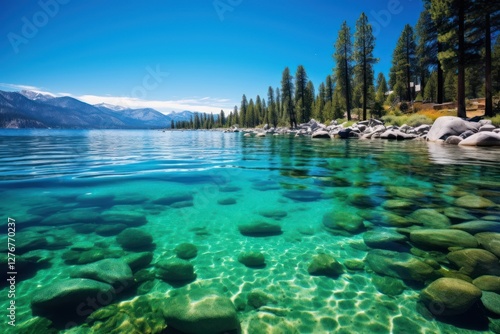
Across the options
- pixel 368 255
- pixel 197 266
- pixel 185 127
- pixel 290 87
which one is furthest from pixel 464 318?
pixel 185 127

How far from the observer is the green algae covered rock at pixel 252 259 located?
4016 millimetres

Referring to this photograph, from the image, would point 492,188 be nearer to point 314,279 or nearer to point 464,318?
point 464,318

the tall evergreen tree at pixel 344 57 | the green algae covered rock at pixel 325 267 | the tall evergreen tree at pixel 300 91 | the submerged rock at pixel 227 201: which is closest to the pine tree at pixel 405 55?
the tall evergreen tree at pixel 344 57

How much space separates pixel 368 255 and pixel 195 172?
873 cm

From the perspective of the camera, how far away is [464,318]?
2.71 m

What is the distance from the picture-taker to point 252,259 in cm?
412

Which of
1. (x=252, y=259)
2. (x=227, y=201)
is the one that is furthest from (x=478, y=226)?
(x=227, y=201)

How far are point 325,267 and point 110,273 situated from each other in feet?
10.3

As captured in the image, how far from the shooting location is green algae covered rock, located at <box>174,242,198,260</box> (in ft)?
14.1

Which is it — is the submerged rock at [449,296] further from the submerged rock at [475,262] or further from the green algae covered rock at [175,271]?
the green algae covered rock at [175,271]

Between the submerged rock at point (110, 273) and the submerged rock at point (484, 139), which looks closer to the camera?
the submerged rock at point (110, 273)

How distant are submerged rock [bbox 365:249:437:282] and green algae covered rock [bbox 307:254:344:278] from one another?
52cm

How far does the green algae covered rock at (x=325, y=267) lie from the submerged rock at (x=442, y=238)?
1.68 meters

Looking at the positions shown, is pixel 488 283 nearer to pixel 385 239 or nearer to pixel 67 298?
pixel 385 239
